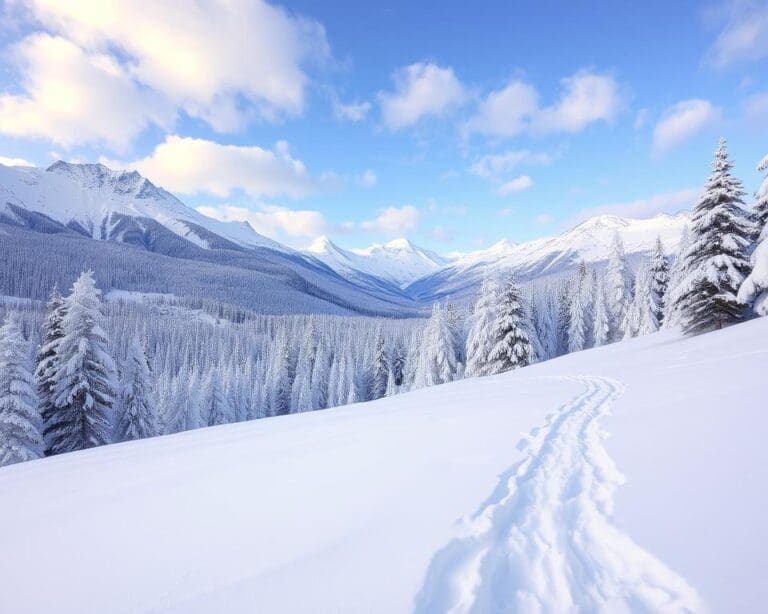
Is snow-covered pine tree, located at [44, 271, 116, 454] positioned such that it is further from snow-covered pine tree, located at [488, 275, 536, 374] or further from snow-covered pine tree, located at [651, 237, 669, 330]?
snow-covered pine tree, located at [651, 237, 669, 330]

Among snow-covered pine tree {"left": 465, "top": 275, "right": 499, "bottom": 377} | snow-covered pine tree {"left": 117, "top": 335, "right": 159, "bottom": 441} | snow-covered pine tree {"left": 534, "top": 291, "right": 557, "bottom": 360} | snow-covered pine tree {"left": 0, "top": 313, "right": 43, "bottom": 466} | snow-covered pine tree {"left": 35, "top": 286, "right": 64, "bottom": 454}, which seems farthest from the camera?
snow-covered pine tree {"left": 534, "top": 291, "right": 557, "bottom": 360}

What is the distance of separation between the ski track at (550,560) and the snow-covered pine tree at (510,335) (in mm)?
23900

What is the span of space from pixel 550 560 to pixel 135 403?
27.4m

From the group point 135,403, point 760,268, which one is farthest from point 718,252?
point 135,403

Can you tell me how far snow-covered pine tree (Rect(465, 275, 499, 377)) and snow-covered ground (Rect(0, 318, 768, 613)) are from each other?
2170cm

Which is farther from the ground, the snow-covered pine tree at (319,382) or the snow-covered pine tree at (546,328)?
the snow-covered pine tree at (546,328)

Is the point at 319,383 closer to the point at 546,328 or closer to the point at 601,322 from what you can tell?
the point at 546,328

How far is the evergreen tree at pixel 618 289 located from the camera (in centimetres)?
4475

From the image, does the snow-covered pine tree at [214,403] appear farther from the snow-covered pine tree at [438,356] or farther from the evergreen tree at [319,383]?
the snow-covered pine tree at [438,356]

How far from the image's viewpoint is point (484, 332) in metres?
30.4

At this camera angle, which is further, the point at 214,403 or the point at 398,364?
the point at 398,364

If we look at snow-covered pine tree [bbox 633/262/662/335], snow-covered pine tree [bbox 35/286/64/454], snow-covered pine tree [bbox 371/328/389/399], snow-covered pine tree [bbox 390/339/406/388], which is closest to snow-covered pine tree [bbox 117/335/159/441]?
snow-covered pine tree [bbox 35/286/64/454]

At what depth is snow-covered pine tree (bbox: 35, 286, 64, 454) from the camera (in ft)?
65.6

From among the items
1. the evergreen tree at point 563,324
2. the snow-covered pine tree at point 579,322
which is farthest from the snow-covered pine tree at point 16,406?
the evergreen tree at point 563,324
